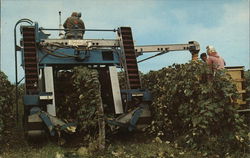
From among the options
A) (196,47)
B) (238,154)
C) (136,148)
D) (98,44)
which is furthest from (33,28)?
(238,154)

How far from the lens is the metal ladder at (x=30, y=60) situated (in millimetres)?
8422

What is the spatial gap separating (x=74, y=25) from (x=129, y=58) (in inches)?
95.1

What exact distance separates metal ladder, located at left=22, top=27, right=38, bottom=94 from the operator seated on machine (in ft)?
5.16

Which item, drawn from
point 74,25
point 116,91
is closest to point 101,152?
point 116,91

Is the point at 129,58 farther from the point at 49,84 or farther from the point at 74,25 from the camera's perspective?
the point at 74,25

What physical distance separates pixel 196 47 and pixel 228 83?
3.66m

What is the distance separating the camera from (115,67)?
9.38m

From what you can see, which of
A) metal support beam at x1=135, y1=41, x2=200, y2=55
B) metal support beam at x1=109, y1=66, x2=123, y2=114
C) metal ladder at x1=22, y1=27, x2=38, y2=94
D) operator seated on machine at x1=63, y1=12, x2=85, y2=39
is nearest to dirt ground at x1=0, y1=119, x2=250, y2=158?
metal support beam at x1=109, y1=66, x2=123, y2=114

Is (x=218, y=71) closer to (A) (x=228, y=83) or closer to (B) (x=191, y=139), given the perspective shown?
(A) (x=228, y=83)

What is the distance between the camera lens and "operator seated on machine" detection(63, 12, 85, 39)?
1041 cm

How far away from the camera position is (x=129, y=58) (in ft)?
30.7

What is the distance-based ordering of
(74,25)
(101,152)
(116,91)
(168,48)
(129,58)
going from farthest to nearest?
1. (74,25)
2. (168,48)
3. (129,58)
4. (116,91)
5. (101,152)

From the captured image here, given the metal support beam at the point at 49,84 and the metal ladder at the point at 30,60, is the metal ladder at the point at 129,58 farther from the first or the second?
the metal ladder at the point at 30,60

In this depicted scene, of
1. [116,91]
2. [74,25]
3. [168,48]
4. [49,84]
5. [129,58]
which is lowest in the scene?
[116,91]
